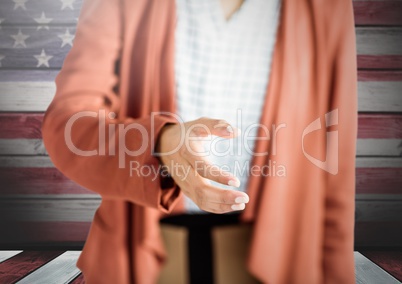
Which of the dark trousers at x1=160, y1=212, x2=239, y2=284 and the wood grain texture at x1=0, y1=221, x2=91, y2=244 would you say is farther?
the wood grain texture at x1=0, y1=221, x2=91, y2=244

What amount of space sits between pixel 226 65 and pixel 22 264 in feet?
2.92

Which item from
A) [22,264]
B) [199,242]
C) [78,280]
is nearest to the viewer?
[199,242]

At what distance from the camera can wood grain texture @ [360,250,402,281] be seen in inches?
38.2

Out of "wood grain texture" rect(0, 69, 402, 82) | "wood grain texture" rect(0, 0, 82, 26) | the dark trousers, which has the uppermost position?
"wood grain texture" rect(0, 0, 82, 26)

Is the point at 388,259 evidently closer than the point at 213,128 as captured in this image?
No

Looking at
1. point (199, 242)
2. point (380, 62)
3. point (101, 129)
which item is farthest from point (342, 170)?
point (380, 62)

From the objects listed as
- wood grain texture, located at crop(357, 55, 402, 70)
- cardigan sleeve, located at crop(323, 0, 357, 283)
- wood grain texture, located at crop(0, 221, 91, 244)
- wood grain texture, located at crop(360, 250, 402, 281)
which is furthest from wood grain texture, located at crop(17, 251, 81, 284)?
wood grain texture, located at crop(357, 55, 402, 70)

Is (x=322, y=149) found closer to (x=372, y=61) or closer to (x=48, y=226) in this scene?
(x=372, y=61)

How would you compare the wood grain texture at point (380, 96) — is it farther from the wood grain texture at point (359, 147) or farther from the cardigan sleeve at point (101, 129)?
the cardigan sleeve at point (101, 129)

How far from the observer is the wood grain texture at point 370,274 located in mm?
898

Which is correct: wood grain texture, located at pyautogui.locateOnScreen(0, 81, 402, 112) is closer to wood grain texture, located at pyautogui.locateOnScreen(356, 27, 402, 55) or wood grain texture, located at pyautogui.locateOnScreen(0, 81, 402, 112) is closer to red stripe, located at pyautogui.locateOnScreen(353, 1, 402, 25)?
wood grain texture, located at pyautogui.locateOnScreen(356, 27, 402, 55)

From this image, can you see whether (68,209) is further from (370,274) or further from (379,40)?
(379,40)

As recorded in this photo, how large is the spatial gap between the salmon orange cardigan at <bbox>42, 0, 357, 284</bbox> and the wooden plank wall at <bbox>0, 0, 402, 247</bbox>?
2.10 feet

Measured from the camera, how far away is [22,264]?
3.35 feet
